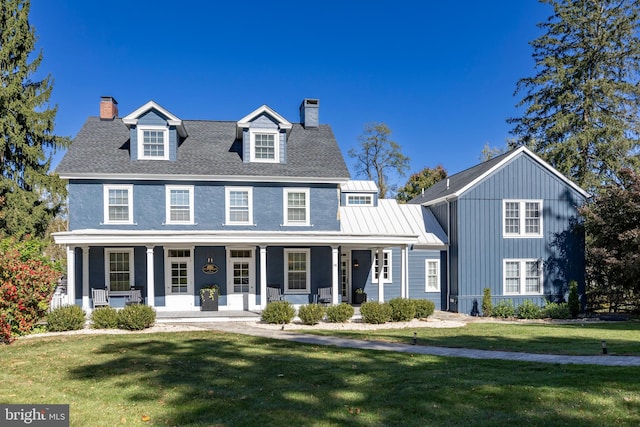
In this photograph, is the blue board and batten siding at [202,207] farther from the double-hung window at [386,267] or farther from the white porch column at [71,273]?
the double-hung window at [386,267]

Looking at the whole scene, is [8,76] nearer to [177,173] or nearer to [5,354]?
[177,173]

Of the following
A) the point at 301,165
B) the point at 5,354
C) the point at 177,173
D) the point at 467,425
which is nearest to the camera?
the point at 467,425

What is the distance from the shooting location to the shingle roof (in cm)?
1928

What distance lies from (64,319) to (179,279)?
5391mm

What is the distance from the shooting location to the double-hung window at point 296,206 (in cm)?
2019

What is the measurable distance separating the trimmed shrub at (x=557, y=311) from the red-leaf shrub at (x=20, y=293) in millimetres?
19914

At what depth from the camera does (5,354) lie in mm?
11219

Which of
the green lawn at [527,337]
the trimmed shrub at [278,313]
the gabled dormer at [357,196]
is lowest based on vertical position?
the green lawn at [527,337]

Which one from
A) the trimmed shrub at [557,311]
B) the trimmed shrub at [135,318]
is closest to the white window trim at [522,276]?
the trimmed shrub at [557,311]

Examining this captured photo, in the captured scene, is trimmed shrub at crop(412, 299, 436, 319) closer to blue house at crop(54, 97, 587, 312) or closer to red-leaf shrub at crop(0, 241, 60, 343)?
blue house at crop(54, 97, 587, 312)

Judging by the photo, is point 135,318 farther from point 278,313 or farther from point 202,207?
point 202,207

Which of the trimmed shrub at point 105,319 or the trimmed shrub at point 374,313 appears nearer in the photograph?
the trimmed shrub at point 105,319

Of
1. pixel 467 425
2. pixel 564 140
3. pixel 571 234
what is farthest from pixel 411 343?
pixel 564 140

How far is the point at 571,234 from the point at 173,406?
2102 centimetres
